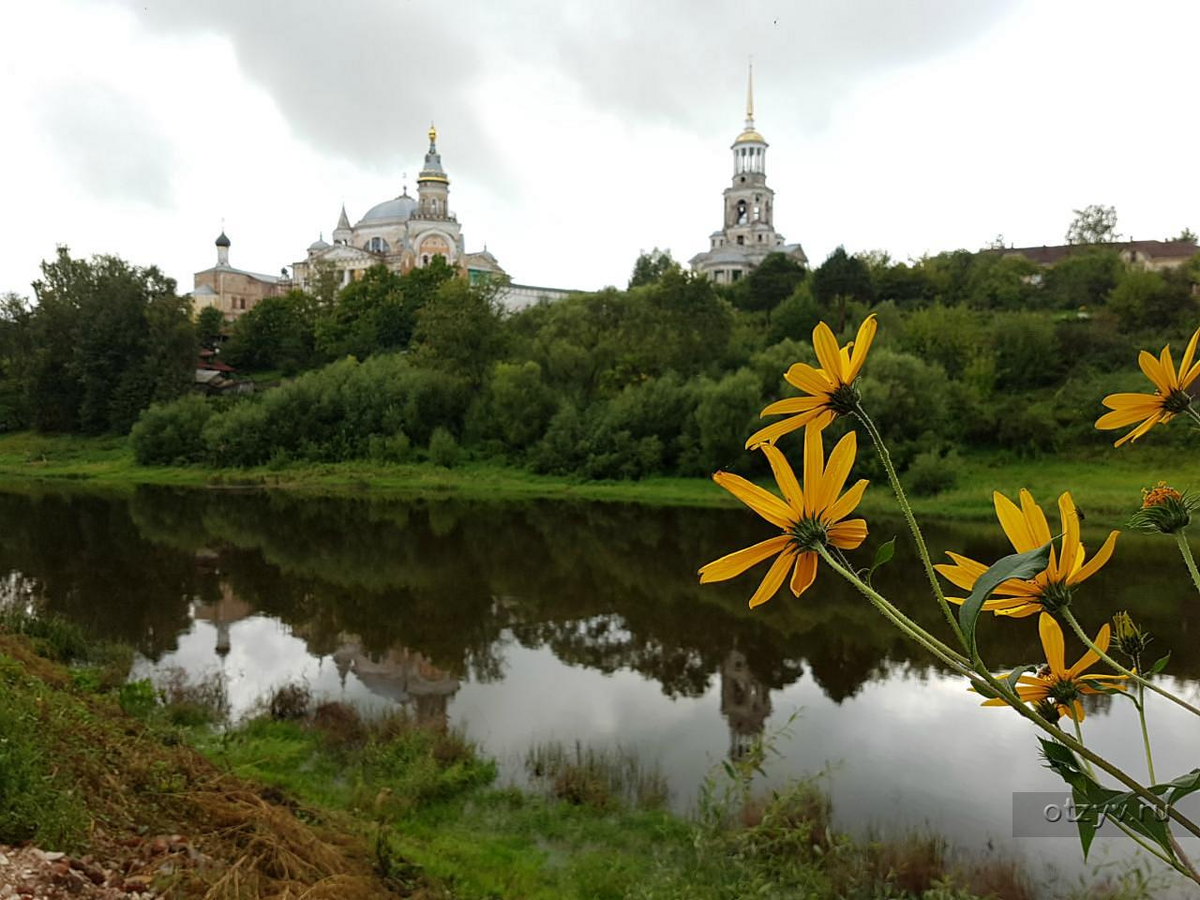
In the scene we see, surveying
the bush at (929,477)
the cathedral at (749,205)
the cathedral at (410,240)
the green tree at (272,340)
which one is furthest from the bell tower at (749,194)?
the bush at (929,477)

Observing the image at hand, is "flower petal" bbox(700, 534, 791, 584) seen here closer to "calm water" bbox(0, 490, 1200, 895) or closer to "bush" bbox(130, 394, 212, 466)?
"calm water" bbox(0, 490, 1200, 895)

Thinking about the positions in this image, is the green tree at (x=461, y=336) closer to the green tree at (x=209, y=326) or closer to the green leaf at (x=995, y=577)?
the green tree at (x=209, y=326)

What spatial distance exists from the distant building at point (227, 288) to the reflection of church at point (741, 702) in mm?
55065

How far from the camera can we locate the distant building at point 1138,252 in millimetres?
46281

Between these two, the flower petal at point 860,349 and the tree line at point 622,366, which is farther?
the tree line at point 622,366

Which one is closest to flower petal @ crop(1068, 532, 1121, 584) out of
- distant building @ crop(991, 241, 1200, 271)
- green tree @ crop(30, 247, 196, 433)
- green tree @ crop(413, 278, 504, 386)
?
green tree @ crop(413, 278, 504, 386)

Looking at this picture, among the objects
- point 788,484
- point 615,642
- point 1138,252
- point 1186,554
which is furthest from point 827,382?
point 1138,252

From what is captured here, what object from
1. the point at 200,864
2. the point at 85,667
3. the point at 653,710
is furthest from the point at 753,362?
the point at 200,864

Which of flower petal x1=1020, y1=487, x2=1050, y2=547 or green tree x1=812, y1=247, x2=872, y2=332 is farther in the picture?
green tree x1=812, y1=247, x2=872, y2=332

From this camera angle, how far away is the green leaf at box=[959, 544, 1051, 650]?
65 cm

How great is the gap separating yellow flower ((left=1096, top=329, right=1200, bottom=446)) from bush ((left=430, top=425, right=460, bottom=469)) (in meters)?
29.0

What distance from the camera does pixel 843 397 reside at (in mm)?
887

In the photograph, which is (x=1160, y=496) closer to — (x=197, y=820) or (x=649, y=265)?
(x=197, y=820)

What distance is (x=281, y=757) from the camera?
6395 mm
